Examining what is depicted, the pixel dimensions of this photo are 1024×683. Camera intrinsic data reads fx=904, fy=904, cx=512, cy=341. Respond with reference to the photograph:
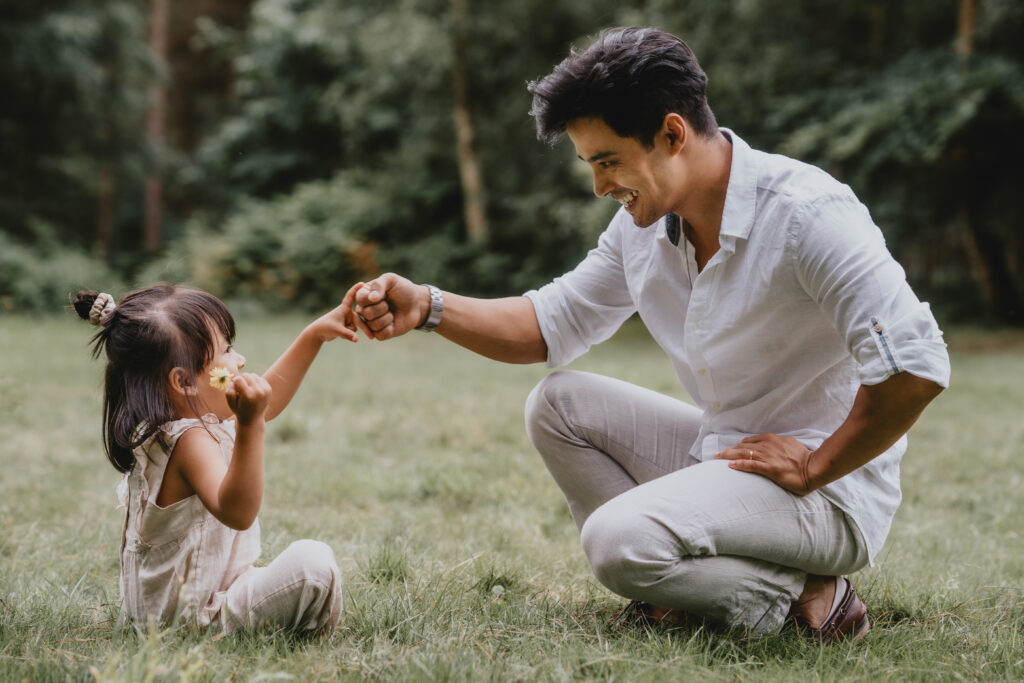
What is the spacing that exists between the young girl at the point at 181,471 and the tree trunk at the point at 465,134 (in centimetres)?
1483

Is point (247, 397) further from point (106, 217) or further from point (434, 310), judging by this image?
point (106, 217)

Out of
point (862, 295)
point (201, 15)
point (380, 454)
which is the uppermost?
→ point (201, 15)

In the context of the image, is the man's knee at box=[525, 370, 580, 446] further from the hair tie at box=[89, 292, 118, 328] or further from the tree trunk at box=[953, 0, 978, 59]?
the tree trunk at box=[953, 0, 978, 59]

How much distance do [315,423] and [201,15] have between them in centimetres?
2540

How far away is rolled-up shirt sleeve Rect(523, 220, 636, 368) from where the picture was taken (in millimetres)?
2838

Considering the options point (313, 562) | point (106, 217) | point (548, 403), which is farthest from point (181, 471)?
point (106, 217)

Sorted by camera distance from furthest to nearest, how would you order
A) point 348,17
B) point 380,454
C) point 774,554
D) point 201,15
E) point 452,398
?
point 201,15 → point 348,17 → point 452,398 → point 380,454 → point 774,554

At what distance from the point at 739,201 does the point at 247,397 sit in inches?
51.8

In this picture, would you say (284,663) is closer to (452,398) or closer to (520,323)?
(520,323)

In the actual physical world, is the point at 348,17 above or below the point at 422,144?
above

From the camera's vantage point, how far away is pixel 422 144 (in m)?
19.0

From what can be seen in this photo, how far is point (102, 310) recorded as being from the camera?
2232 mm

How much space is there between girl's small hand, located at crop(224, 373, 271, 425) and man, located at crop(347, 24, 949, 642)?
2.25ft

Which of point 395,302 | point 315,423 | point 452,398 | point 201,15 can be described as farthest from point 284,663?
point 201,15
